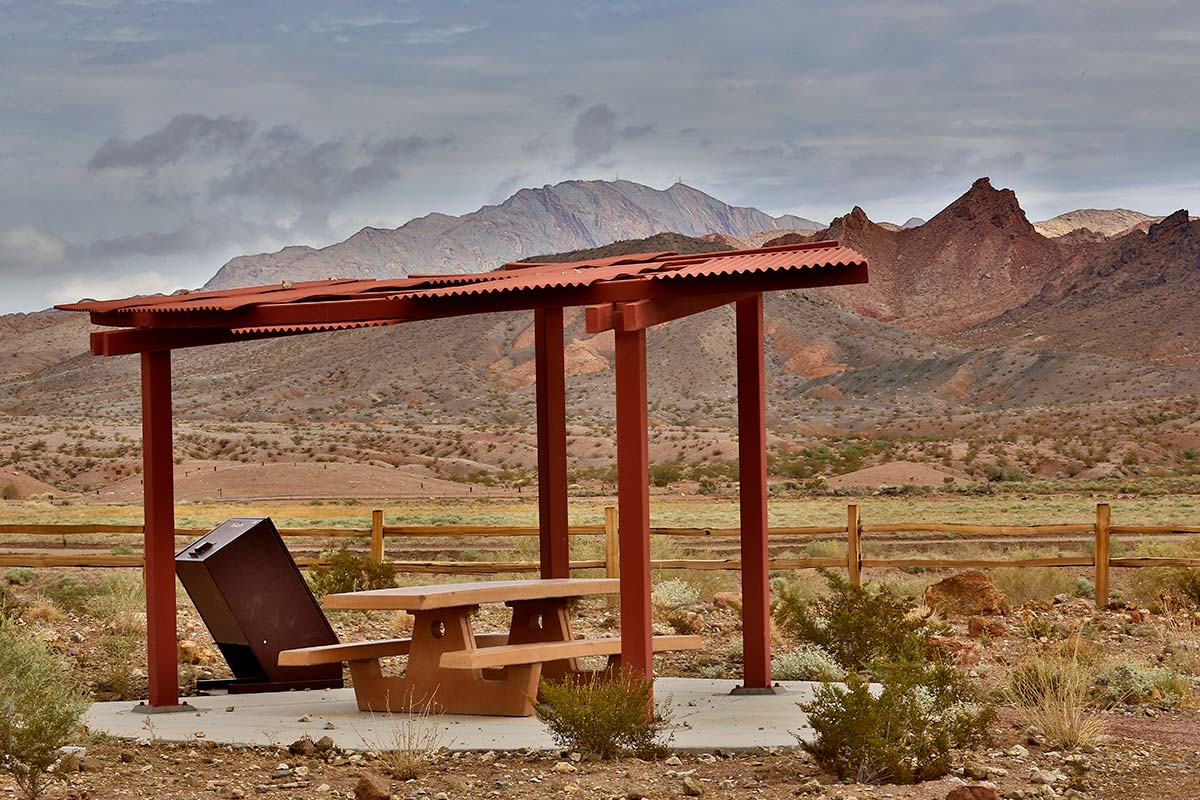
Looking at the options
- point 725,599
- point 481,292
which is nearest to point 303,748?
point 481,292

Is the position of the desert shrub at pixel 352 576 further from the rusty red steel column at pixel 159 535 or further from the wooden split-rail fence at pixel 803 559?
the rusty red steel column at pixel 159 535

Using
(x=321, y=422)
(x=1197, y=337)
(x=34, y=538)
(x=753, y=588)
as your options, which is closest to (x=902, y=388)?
→ (x=1197, y=337)

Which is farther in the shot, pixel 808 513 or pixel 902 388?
pixel 902 388

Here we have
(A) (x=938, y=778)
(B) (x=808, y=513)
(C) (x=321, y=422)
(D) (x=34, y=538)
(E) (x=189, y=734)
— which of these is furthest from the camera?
(C) (x=321, y=422)

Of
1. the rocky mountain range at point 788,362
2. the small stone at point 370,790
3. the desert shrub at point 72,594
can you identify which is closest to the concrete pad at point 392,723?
the small stone at point 370,790

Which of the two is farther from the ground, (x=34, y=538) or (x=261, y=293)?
(x=261, y=293)

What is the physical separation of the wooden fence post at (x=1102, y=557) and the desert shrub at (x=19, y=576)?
14.4 meters

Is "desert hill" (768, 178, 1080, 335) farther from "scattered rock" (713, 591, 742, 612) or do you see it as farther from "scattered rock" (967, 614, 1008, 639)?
"scattered rock" (967, 614, 1008, 639)

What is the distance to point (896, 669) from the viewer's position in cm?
846

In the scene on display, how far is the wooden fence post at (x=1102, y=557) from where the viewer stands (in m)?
17.1

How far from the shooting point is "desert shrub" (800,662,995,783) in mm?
8156

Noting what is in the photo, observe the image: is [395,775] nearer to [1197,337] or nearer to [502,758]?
[502,758]

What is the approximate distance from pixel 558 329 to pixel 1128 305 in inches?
4434

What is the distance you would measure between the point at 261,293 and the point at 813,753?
5.38 meters
